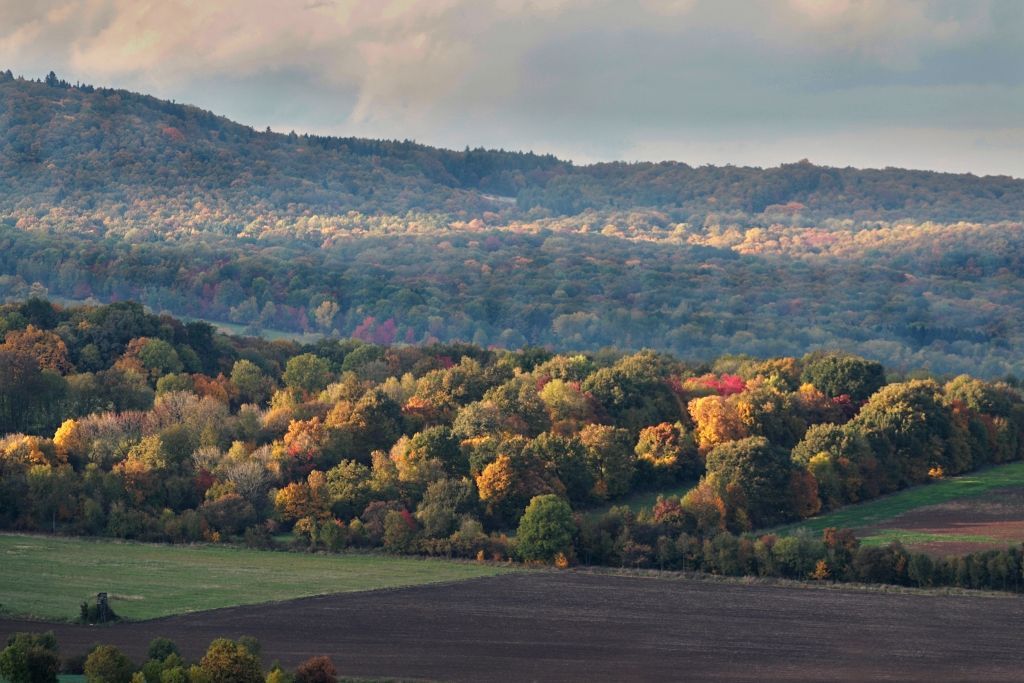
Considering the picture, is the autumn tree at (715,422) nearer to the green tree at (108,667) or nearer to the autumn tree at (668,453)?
the autumn tree at (668,453)

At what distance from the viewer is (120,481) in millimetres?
98688

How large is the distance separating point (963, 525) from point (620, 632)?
35581 mm

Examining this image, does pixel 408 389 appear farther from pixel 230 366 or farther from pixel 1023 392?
pixel 1023 392

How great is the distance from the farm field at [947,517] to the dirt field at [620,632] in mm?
12673

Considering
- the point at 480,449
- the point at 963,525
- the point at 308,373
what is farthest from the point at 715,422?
the point at 308,373

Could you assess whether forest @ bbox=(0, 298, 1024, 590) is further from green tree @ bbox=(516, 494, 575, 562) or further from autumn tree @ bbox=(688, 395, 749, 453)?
autumn tree @ bbox=(688, 395, 749, 453)

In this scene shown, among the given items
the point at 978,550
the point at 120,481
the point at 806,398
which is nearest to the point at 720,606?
the point at 978,550

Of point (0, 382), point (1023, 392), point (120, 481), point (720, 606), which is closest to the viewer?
point (720, 606)

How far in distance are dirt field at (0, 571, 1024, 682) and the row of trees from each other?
14.9 ft

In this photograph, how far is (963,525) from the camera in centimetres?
9981

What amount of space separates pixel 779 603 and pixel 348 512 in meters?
28.8

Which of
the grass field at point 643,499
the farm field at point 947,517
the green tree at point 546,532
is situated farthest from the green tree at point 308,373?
the green tree at point 546,532

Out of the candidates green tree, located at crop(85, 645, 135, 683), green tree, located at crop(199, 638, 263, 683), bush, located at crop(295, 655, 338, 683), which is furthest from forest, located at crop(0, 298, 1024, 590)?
green tree, located at crop(85, 645, 135, 683)

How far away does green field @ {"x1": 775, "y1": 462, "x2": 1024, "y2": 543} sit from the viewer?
101 m
